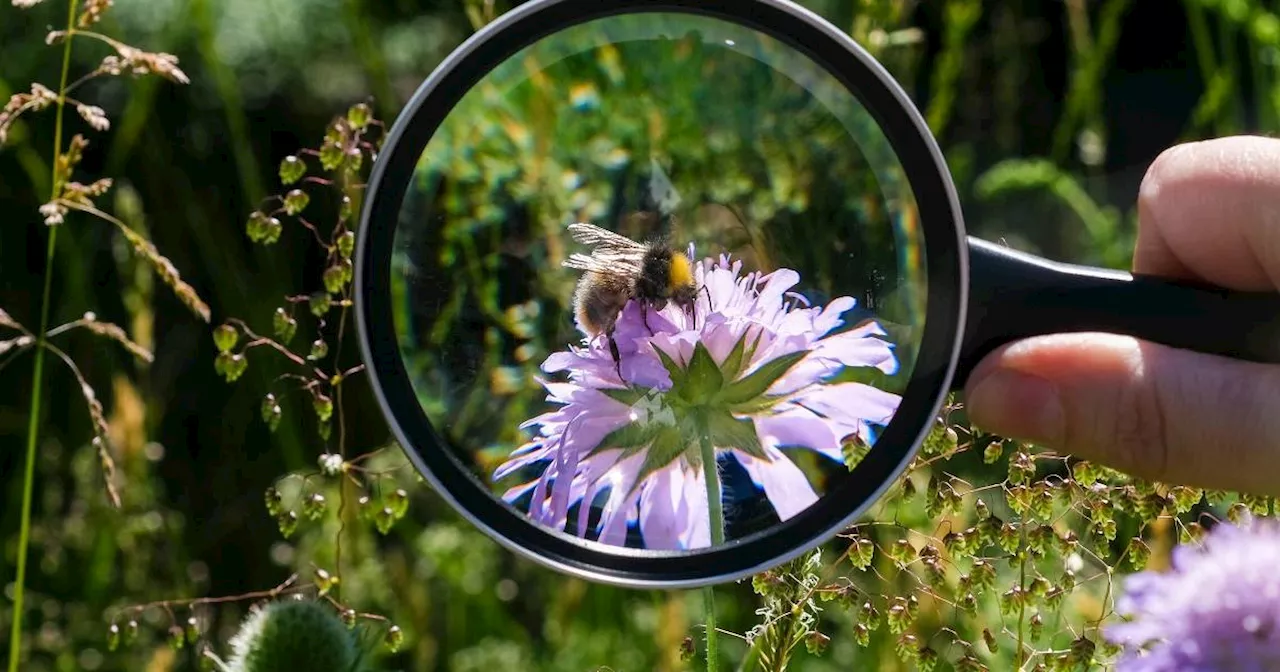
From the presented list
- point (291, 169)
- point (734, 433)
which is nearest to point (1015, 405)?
point (734, 433)

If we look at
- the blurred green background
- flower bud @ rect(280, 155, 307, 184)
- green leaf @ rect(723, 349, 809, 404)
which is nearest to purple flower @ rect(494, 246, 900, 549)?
green leaf @ rect(723, 349, 809, 404)

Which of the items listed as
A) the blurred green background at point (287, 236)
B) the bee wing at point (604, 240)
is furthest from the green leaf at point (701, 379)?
the blurred green background at point (287, 236)

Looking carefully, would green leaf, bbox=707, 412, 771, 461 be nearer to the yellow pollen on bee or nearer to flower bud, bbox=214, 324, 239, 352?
the yellow pollen on bee

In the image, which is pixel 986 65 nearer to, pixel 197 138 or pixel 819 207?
pixel 197 138

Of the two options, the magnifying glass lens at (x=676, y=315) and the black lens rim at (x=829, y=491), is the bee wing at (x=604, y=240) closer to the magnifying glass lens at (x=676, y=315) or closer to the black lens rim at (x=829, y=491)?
the magnifying glass lens at (x=676, y=315)

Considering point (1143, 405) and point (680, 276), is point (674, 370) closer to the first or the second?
point (680, 276)

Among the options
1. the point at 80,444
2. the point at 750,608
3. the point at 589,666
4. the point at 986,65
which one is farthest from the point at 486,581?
the point at 986,65

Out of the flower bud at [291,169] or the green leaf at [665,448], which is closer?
the green leaf at [665,448]
